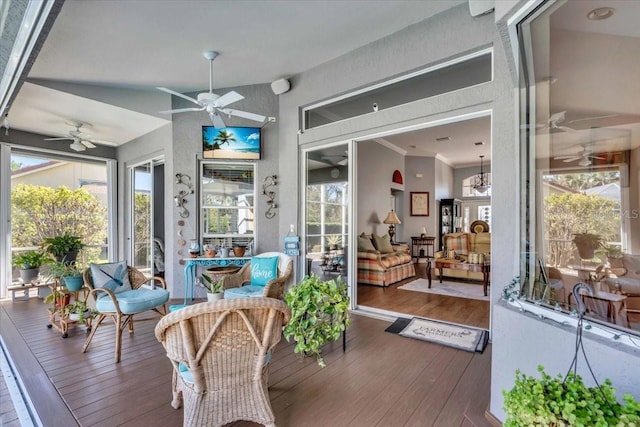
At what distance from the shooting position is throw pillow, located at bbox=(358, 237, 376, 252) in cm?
617

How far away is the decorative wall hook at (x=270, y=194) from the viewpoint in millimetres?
5164

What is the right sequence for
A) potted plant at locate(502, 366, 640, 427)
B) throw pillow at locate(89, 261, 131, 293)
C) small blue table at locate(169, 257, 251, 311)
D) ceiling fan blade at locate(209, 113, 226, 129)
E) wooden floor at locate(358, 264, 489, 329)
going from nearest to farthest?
potted plant at locate(502, 366, 640, 427) → throw pillow at locate(89, 261, 131, 293) → ceiling fan blade at locate(209, 113, 226, 129) → wooden floor at locate(358, 264, 489, 329) → small blue table at locate(169, 257, 251, 311)

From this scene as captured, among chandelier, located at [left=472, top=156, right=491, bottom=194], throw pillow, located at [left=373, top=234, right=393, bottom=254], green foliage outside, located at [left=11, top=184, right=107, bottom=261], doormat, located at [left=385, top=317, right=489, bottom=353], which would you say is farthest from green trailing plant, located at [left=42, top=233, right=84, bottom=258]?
chandelier, located at [left=472, top=156, right=491, bottom=194]

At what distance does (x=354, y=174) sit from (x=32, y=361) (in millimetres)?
4083

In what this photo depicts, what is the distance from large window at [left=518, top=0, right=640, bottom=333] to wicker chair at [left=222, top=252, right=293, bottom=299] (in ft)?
7.88

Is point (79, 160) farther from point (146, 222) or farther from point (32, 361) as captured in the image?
point (32, 361)

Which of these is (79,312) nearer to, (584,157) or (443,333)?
(443,333)

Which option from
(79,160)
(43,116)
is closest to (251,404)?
(43,116)

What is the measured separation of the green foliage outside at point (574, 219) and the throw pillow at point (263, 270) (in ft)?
9.81

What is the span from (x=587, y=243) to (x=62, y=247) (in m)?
7.12

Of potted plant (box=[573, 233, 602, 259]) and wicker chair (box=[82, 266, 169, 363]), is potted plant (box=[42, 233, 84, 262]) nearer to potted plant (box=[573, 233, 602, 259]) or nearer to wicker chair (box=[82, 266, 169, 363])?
wicker chair (box=[82, 266, 169, 363])

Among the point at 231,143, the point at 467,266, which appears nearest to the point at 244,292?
the point at 231,143

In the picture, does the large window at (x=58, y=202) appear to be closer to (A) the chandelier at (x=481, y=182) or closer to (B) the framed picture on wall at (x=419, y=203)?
(B) the framed picture on wall at (x=419, y=203)

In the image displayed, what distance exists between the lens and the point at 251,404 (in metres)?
1.82
